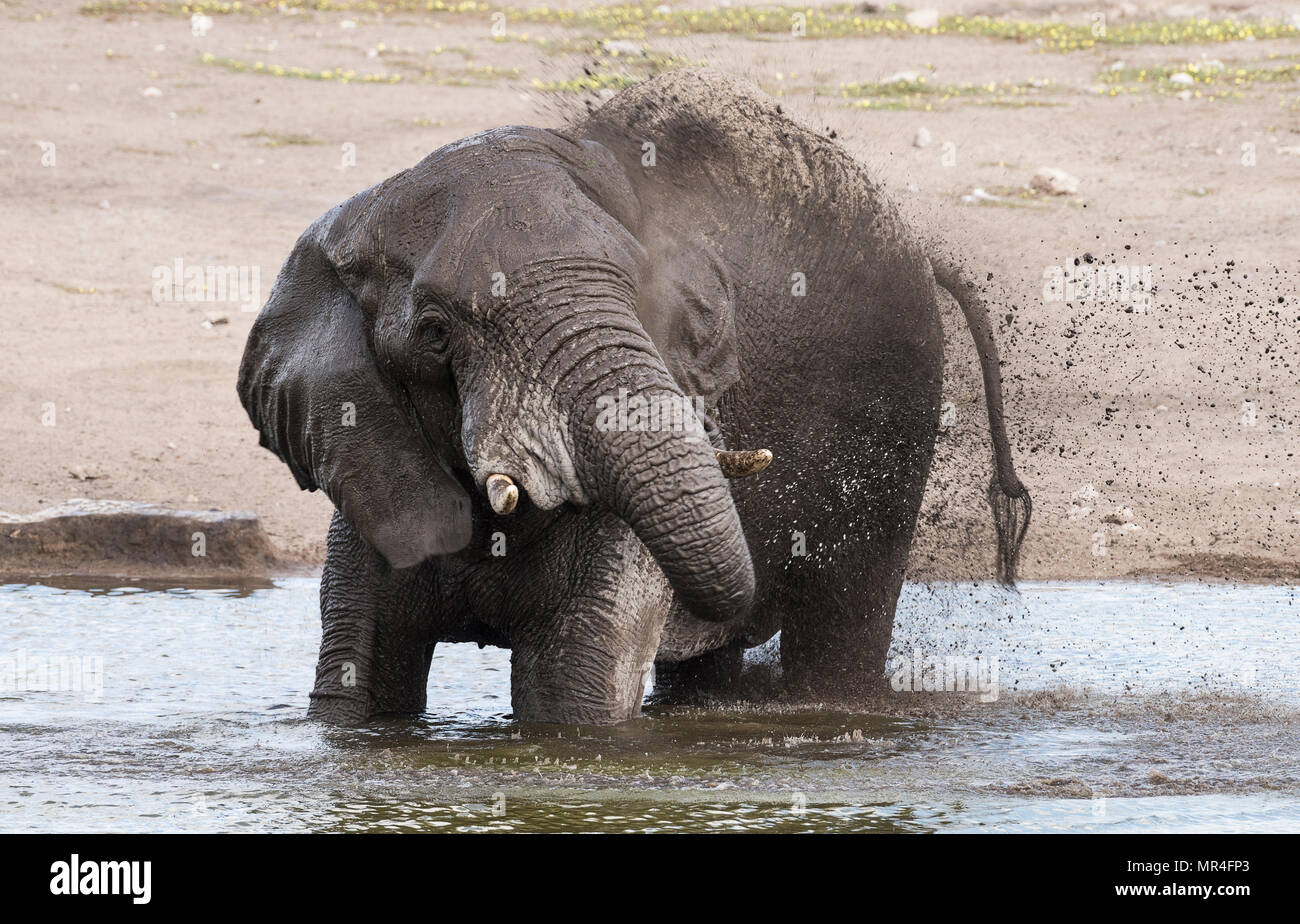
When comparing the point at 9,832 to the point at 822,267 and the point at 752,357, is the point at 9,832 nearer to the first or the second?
the point at 752,357

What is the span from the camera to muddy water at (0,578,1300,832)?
17.6 ft

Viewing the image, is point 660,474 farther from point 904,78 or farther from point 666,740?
point 904,78

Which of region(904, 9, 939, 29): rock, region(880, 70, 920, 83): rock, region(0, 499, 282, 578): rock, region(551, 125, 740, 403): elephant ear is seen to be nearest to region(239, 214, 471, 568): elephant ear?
region(551, 125, 740, 403): elephant ear

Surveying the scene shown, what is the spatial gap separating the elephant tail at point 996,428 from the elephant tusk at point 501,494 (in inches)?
131

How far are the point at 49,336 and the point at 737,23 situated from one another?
36.5ft

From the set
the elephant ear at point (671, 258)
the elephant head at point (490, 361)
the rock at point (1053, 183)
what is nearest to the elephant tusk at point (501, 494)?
the elephant head at point (490, 361)

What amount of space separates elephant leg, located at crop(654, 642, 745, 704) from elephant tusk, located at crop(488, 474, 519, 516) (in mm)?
2626

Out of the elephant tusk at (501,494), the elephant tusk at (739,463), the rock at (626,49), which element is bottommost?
the elephant tusk at (501,494)

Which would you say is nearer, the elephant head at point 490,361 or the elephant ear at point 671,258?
the elephant head at point 490,361

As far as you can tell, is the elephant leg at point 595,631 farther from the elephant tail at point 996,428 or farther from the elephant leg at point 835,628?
the elephant tail at point 996,428

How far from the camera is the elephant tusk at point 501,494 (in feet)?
17.4

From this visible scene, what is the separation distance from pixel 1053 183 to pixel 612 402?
12.6 metres

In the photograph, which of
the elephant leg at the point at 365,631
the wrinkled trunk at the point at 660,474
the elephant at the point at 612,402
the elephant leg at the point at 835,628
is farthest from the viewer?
the elephant leg at the point at 835,628

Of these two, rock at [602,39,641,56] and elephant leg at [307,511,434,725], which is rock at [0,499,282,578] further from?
elephant leg at [307,511,434,725]
